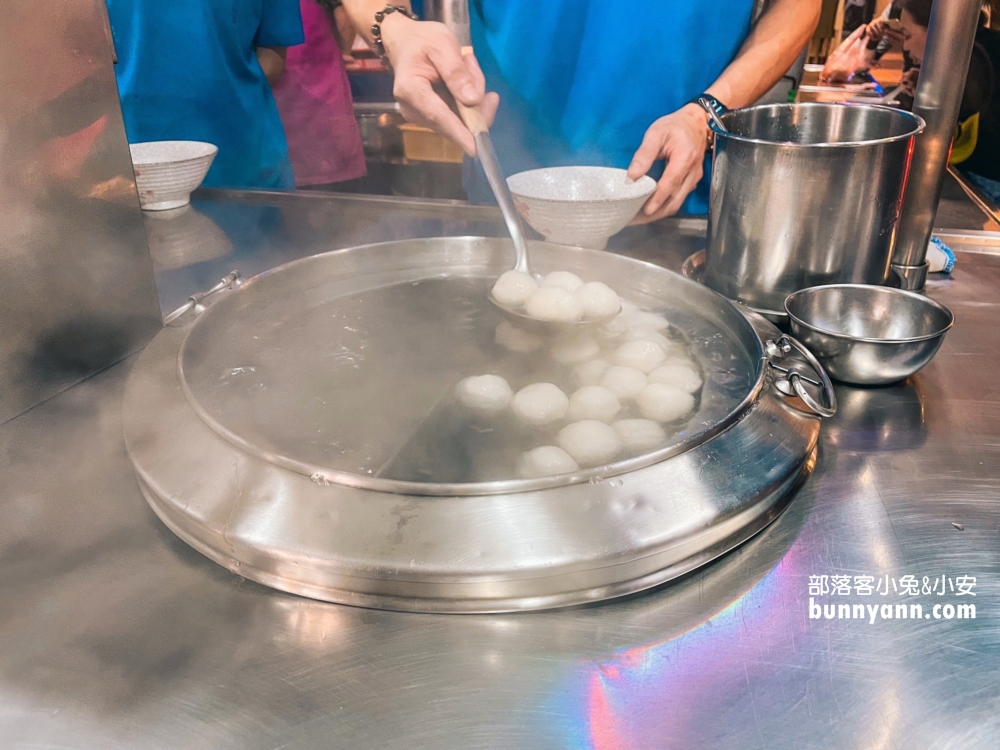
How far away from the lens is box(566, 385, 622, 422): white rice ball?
1.02 meters

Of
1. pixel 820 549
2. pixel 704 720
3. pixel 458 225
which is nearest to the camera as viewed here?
pixel 704 720

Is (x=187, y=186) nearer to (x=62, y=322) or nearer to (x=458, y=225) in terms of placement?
(x=458, y=225)

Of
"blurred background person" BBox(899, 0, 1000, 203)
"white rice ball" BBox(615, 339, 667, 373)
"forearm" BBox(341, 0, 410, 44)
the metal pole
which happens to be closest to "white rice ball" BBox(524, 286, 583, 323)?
"white rice ball" BBox(615, 339, 667, 373)

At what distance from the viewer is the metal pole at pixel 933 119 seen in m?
1.30

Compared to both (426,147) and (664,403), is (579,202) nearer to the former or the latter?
(664,403)

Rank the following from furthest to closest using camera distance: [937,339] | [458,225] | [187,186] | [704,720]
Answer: [187,186], [458,225], [937,339], [704,720]

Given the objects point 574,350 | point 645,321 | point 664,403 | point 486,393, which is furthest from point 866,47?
point 486,393

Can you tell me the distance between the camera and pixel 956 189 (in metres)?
2.22

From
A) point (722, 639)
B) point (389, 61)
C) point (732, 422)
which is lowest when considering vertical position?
point (722, 639)

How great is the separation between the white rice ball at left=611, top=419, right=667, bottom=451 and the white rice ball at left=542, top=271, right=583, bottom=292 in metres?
0.37

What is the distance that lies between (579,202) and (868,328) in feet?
1.88

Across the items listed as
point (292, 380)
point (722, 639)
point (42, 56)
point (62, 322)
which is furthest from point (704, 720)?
point (42, 56)

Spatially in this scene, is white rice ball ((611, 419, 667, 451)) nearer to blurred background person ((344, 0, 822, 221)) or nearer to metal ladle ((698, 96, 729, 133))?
metal ladle ((698, 96, 729, 133))

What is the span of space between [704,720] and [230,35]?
3.06m
